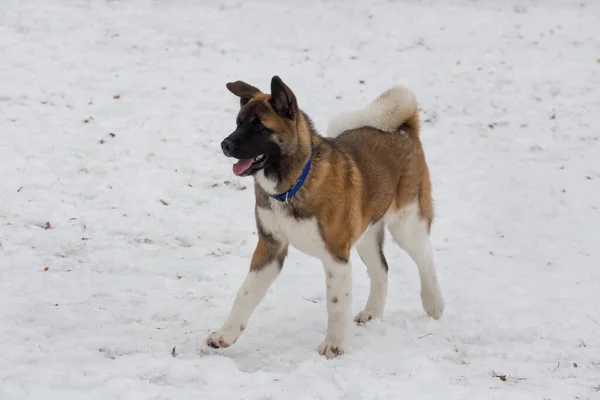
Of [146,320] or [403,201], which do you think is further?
[403,201]

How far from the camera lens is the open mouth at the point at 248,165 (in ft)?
15.0

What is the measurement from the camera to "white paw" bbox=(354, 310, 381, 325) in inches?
225

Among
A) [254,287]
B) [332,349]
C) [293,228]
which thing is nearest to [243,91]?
[293,228]

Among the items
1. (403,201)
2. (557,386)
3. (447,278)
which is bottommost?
(447,278)

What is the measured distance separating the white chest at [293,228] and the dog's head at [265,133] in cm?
34

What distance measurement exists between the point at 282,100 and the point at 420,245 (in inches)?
83.5

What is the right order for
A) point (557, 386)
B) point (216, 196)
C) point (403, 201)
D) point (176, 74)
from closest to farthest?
1. point (557, 386)
2. point (403, 201)
3. point (216, 196)
4. point (176, 74)

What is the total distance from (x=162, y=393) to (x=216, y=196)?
14.2 feet

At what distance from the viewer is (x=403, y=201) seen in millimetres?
5906

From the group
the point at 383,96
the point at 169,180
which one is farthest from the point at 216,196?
the point at 383,96

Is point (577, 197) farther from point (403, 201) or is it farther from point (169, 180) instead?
point (169, 180)

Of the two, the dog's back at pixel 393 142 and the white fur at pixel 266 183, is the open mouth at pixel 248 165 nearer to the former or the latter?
the white fur at pixel 266 183

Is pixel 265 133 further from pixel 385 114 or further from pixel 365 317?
pixel 365 317

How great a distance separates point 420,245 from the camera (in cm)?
604
